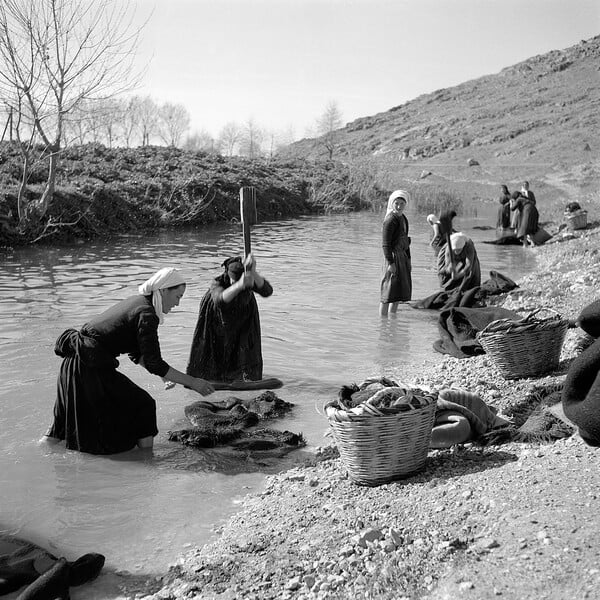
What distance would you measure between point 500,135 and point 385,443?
234ft

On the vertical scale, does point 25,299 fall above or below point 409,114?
below

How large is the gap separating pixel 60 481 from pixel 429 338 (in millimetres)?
6161

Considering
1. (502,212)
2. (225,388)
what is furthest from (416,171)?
(225,388)

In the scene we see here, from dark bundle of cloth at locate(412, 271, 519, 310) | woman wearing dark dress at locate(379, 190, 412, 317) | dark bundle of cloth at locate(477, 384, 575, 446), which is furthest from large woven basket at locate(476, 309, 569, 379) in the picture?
dark bundle of cloth at locate(412, 271, 519, 310)

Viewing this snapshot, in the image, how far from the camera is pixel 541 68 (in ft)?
355

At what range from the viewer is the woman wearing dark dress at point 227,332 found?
307 inches

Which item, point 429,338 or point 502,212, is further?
point 502,212

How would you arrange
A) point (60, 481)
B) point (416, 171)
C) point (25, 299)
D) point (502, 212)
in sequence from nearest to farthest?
point (60, 481), point (25, 299), point (502, 212), point (416, 171)

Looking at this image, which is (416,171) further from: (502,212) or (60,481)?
(60,481)

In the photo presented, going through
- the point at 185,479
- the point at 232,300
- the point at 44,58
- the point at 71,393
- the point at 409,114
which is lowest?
the point at 185,479

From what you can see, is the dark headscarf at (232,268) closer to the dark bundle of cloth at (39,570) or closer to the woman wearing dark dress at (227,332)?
the woman wearing dark dress at (227,332)

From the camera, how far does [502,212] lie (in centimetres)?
2244

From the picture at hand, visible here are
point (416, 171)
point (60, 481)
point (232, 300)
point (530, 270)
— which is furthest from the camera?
point (416, 171)

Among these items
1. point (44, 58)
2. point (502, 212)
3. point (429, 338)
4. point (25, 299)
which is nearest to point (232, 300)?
point (429, 338)
